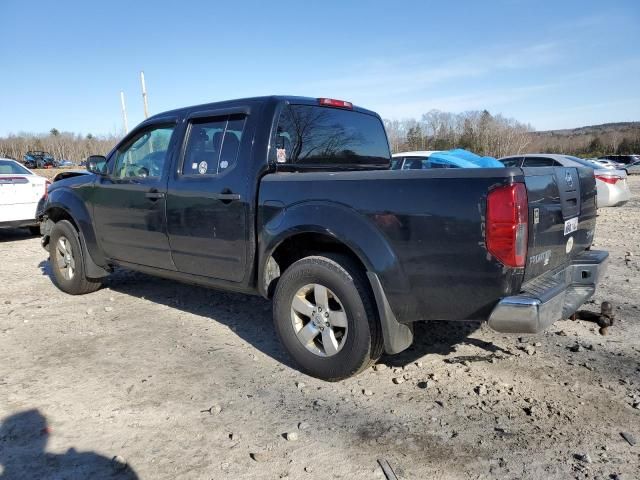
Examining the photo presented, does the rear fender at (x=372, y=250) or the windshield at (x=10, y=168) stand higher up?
the windshield at (x=10, y=168)

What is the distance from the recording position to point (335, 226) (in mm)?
3197

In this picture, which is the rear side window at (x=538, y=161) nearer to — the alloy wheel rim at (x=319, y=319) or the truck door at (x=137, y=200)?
the truck door at (x=137, y=200)

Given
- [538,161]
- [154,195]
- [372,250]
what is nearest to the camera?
[372,250]

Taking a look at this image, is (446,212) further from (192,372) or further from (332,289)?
(192,372)

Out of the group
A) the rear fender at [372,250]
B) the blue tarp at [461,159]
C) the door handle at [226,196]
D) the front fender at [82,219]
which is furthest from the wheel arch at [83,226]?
the blue tarp at [461,159]

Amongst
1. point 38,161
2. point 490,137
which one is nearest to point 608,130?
point 490,137

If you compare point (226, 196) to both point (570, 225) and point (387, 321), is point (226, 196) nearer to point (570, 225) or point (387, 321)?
point (387, 321)

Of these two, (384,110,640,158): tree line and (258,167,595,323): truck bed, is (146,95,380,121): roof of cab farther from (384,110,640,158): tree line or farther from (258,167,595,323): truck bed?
(384,110,640,158): tree line

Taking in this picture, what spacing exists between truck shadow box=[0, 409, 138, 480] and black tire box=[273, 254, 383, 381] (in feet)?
4.47

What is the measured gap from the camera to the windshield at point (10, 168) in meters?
Result: 9.73

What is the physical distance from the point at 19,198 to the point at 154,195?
616 centimetres

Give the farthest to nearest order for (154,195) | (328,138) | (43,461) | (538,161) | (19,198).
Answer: (538,161)
(19,198)
(154,195)
(328,138)
(43,461)

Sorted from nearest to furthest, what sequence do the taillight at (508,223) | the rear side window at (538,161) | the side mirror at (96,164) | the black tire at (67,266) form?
the taillight at (508,223)
the side mirror at (96,164)
the black tire at (67,266)
the rear side window at (538,161)

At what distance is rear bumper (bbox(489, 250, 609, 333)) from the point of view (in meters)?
2.65
